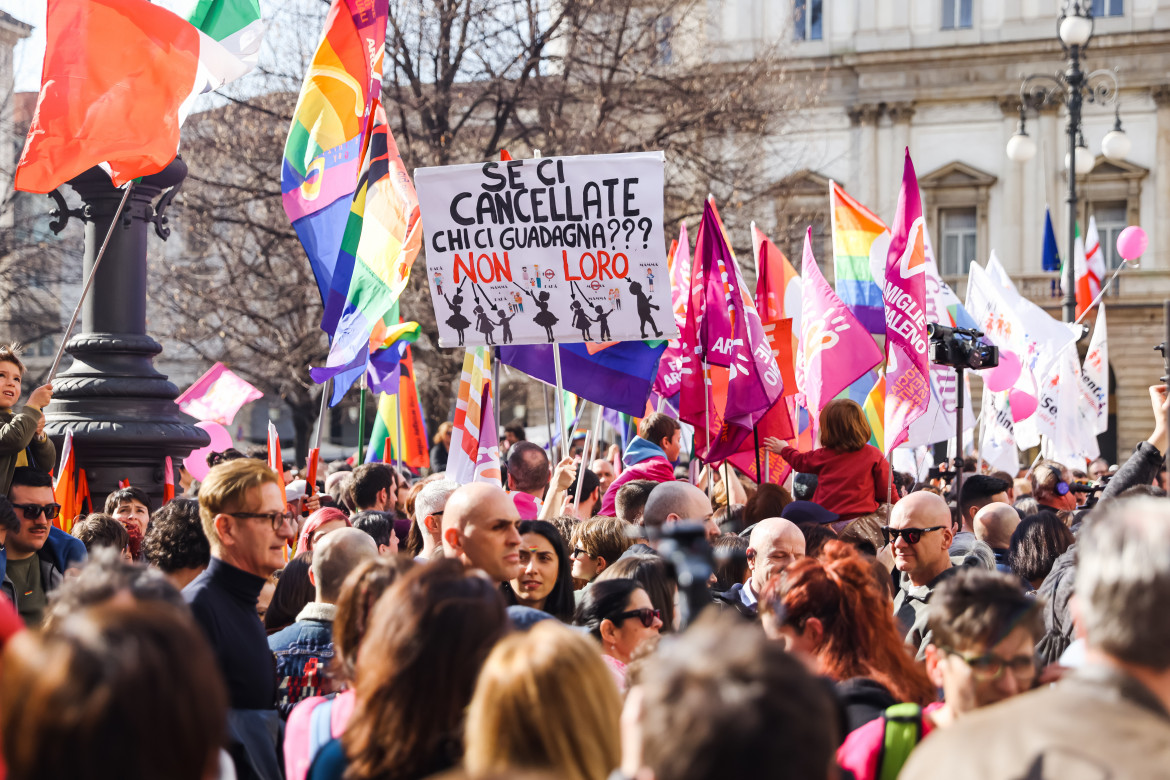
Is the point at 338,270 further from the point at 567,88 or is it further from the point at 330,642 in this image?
the point at 567,88

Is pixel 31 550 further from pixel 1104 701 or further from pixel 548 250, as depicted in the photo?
pixel 1104 701

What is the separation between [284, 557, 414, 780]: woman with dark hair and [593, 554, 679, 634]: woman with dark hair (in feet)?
4.89

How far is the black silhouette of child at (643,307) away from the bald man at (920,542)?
2.42 meters

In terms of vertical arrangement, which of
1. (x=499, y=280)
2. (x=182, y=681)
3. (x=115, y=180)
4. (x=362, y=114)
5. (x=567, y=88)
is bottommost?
(x=182, y=681)

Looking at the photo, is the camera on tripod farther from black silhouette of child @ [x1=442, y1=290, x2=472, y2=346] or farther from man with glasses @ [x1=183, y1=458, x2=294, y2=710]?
→ man with glasses @ [x1=183, y1=458, x2=294, y2=710]

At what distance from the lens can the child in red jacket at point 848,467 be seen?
23.3 feet

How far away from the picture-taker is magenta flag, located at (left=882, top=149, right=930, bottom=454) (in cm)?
812

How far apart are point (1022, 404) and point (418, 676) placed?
13.0 metres

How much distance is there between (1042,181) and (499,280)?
1215 inches

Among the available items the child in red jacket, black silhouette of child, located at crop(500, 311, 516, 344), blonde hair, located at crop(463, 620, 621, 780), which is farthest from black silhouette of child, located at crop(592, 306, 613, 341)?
blonde hair, located at crop(463, 620, 621, 780)

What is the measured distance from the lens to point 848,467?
7.13 m

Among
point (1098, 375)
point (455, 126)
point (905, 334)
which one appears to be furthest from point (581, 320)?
point (455, 126)

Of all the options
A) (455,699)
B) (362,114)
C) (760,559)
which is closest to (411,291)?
(362,114)

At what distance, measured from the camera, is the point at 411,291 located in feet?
59.6
